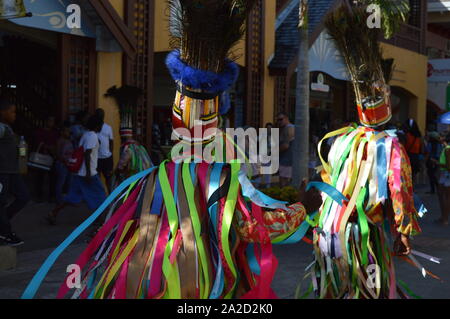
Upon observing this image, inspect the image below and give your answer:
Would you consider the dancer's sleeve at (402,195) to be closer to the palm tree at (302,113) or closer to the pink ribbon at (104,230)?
the pink ribbon at (104,230)

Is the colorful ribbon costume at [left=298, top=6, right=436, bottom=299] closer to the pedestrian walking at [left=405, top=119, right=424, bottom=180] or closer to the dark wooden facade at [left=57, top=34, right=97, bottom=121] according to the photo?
the dark wooden facade at [left=57, top=34, right=97, bottom=121]

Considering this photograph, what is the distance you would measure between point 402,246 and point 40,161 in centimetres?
712

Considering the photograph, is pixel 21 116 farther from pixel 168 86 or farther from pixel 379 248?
pixel 379 248

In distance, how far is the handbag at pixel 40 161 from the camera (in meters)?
9.54

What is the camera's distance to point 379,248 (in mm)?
3570

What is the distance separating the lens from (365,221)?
11.8ft

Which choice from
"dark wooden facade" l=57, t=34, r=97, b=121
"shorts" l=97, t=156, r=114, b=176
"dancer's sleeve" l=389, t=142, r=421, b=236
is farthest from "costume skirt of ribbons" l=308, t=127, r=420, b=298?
"dark wooden facade" l=57, t=34, r=97, b=121

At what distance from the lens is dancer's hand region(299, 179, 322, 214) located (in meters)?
3.14

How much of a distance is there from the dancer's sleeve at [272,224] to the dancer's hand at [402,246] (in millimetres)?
983

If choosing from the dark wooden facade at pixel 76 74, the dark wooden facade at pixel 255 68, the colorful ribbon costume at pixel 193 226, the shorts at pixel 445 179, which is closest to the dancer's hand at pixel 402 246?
the colorful ribbon costume at pixel 193 226

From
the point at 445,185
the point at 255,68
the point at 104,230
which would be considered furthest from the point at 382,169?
the point at 255,68

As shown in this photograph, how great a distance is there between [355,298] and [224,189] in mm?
1159

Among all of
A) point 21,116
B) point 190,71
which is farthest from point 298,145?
point 190,71

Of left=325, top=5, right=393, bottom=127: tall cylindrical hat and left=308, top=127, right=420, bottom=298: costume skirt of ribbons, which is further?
left=325, top=5, right=393, bottom=127: tall cylindrical hat
